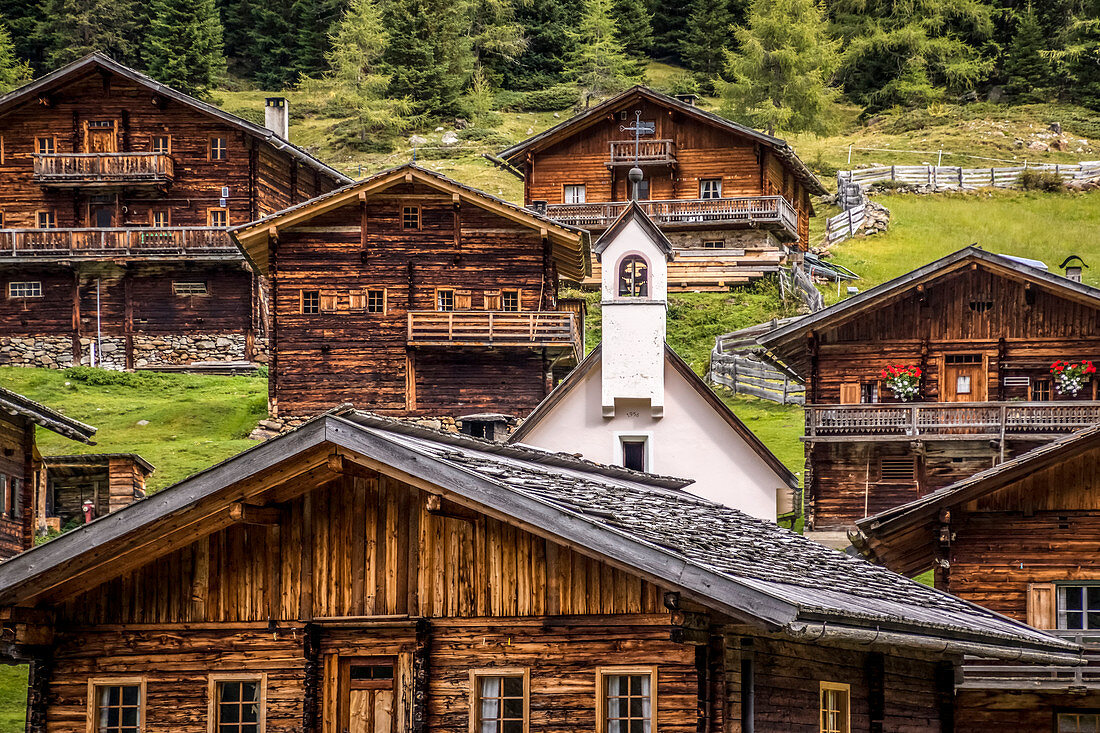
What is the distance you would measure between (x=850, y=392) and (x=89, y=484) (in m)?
17.1

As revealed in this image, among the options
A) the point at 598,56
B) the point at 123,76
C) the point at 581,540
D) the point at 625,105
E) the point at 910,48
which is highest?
the point at 910,48

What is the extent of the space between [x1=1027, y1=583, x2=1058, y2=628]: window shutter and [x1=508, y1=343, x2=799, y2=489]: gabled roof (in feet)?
27.8

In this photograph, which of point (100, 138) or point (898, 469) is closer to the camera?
point (898, 469)

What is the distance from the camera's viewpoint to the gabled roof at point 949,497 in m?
23.9

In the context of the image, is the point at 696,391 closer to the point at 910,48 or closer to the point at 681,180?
the point at 681,180

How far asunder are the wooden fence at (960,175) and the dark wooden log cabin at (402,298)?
33.1 meters

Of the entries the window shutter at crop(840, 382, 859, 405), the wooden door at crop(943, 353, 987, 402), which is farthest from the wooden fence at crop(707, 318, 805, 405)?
the wooden door at crop(943, 353, 987, 402)

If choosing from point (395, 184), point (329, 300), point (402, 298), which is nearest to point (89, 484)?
point (329, 300)

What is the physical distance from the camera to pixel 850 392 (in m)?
38.7

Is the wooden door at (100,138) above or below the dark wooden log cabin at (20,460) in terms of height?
above

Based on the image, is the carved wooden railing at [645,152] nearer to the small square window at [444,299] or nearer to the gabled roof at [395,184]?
the gabled roof at [395,184]

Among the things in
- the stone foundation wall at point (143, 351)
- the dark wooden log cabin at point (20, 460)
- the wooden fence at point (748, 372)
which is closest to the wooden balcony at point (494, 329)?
the wooden fence at point (748, 372)

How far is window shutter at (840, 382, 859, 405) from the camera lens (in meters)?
38.7

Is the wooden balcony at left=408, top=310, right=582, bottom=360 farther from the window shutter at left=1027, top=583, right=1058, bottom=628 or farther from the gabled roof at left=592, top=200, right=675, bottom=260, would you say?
the window shutter at left=1027, top=583, right=1058, bottom=628
